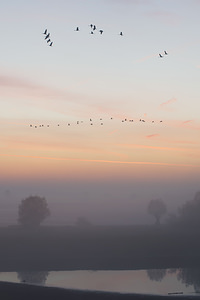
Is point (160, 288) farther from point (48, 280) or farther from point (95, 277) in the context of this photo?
point (48, 280)

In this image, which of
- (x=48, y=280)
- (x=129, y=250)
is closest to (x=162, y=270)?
(x=129, y=250)

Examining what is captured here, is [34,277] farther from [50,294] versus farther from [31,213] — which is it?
[31,213]

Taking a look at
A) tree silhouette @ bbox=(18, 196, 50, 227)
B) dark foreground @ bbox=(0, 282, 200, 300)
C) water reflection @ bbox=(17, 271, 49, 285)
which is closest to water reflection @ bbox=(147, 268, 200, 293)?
dark foreground @ bbox=(0, 282, 200, 300)

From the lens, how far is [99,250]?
116688 millimetres

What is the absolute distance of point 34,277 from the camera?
86.3 m

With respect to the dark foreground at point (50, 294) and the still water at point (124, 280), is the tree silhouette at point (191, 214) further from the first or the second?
the dark foreground at point (50, 294)

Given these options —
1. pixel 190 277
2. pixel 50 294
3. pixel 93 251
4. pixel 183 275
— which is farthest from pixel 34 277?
pixel 190 277

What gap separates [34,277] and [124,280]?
1792 centimetres

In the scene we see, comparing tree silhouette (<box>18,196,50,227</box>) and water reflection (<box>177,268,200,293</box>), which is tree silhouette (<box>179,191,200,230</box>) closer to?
tree silhouette (<box>18,196,50,227</box>)

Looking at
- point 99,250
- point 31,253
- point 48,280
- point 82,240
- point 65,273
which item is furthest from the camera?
point 82,240

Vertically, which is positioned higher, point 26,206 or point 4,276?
point 26,206

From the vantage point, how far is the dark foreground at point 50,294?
2515 inches

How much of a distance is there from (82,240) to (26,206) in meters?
24.9

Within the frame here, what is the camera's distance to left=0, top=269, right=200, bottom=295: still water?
76625mm
